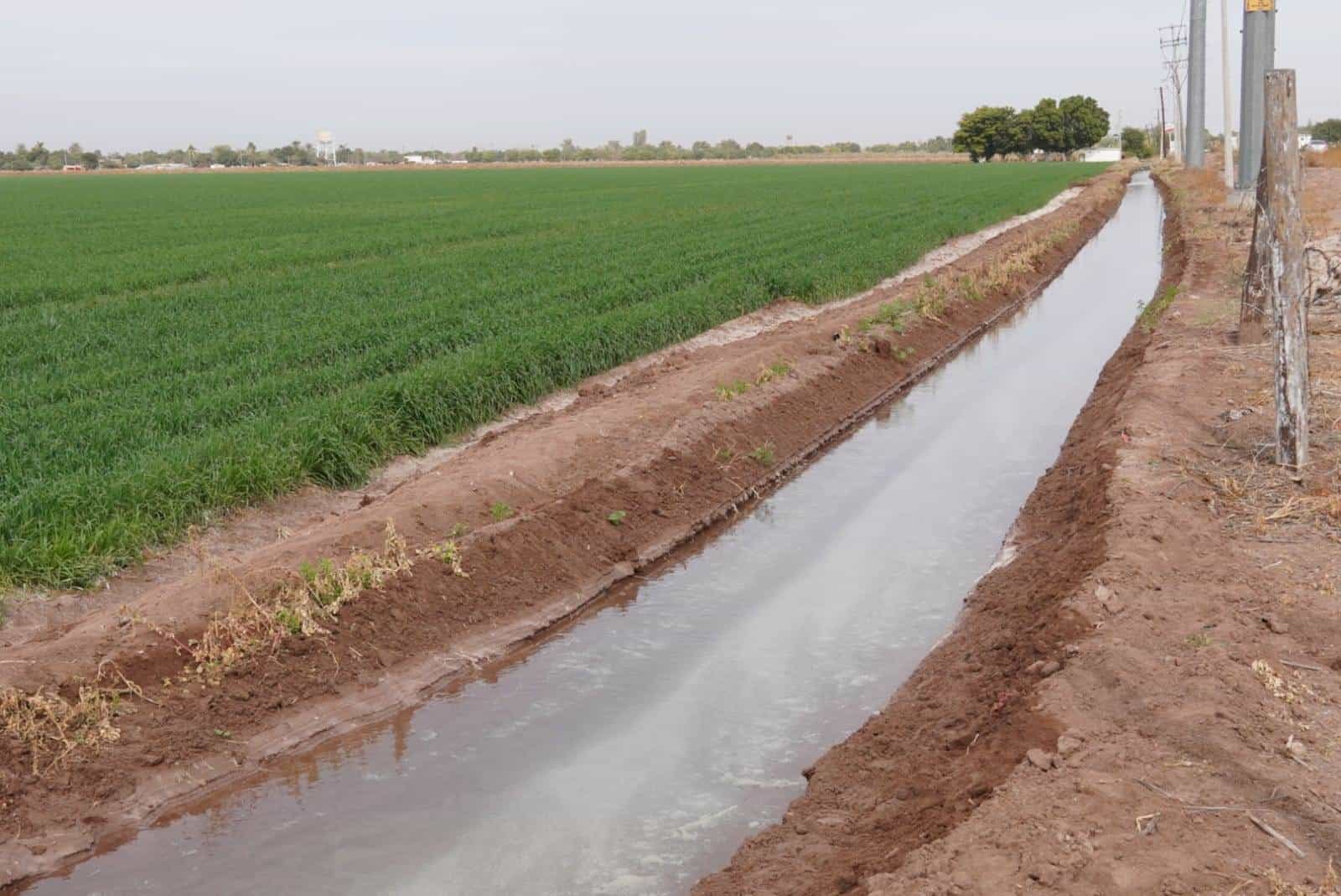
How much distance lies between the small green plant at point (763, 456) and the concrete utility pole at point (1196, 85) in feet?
158

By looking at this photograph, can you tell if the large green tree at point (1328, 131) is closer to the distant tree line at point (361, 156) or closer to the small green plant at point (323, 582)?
the distant tree line at point (361, 156)

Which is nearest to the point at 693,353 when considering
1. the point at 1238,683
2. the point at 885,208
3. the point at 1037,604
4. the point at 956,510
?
the point at 956,510

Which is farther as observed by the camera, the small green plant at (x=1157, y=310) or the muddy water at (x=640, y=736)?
the small green plant at (x=1157, y=310)

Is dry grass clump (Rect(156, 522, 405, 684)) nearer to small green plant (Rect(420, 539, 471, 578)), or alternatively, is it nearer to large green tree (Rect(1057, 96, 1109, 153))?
small green plant (Rect(420, 539, 471, 578))

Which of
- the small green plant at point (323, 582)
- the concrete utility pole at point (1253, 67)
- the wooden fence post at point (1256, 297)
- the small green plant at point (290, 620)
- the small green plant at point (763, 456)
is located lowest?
the small green plant at point (763, 456)

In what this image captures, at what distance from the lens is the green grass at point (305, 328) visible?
9023 mm

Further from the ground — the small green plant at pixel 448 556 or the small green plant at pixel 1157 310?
the small green plant at pixel 1157 310

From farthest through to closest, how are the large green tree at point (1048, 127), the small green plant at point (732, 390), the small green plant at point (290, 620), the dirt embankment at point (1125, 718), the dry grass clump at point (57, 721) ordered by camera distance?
the large green tree at point (1048, 127) → the small green plant at point (732, 390) → the small green plant at point (290, 620) → the dry grass clump at point (57, 721) → the dirt embankment at point (1125, 718)

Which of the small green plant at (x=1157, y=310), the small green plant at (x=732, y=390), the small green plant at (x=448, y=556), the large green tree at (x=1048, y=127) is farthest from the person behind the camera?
the large green tree at (x=1048, y=127)

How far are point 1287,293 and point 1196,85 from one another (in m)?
52.0

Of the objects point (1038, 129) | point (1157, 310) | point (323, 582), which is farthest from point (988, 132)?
point (323, 582)

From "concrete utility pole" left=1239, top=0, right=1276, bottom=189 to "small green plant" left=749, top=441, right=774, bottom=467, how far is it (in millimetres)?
27002

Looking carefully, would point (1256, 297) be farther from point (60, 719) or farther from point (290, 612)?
point (60, 719)

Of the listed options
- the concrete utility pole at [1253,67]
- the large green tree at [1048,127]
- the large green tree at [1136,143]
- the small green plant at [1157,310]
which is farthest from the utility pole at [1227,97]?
the large green tree at [1136,143]
